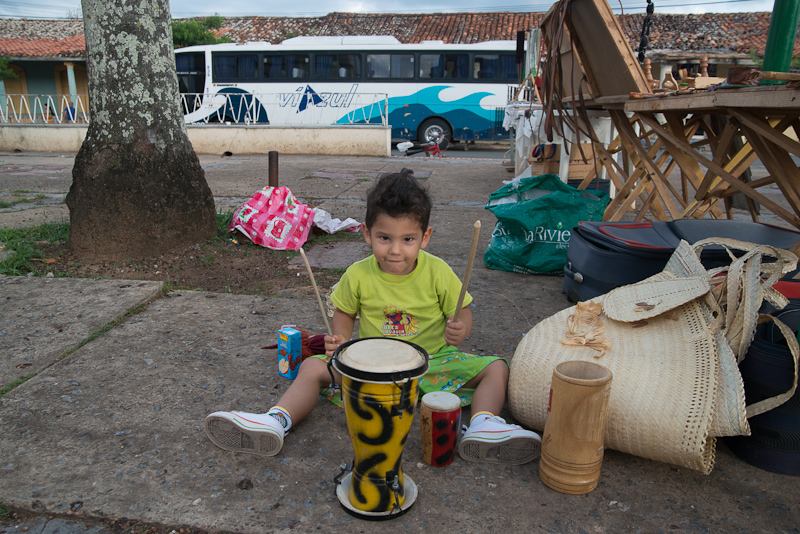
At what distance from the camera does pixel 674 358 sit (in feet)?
5.18

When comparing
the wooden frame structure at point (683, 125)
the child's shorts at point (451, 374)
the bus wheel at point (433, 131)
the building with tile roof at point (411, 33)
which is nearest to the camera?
the child's shorts at point (451, 374)

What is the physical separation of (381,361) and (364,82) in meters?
15.6

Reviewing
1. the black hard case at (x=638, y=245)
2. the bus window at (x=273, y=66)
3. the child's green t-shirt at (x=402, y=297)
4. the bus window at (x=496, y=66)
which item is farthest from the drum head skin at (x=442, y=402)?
the bus window at (x=273, y=66)

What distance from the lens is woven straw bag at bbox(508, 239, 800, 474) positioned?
1459mm

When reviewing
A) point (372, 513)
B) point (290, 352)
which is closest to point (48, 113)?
point (290, 352)

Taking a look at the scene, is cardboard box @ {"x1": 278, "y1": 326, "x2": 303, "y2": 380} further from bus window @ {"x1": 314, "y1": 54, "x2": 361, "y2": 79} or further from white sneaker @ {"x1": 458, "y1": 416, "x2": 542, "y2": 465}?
bus window @ {"x1": 314, "y1": 54, "x2": 361, "y2": 79}

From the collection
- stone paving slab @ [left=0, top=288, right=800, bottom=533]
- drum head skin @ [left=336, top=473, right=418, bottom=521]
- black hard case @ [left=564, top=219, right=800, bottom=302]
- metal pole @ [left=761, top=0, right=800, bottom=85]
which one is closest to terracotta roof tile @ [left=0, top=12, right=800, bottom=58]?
metal pole @ [left=761, top=0, right=800, bottom=85]

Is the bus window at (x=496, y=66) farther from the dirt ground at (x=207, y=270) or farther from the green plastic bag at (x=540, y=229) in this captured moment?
the dirt ground at (x=207, y=270)

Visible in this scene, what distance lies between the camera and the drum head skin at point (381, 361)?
126cm

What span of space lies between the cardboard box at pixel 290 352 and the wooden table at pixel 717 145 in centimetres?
183

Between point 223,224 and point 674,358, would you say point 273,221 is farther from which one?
point 674,358

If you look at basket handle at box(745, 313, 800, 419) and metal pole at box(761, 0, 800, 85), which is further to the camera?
metal pole at box(761, 0, 800, 85)

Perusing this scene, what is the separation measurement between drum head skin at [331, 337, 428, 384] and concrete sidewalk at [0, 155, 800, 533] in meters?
0.39

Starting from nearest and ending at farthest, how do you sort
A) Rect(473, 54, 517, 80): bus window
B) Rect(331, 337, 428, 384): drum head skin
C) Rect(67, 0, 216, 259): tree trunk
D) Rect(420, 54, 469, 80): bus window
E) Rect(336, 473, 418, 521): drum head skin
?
Rect(331, 337, 428, 384): drum head skin → Rect(336, 473, 418, 521): drum head skin → Rect(67, 0, 216, 259): tree trunk → Rect(473, 54, 517, 80): bus window → Rect(420, 54, 469, 80): bus window
